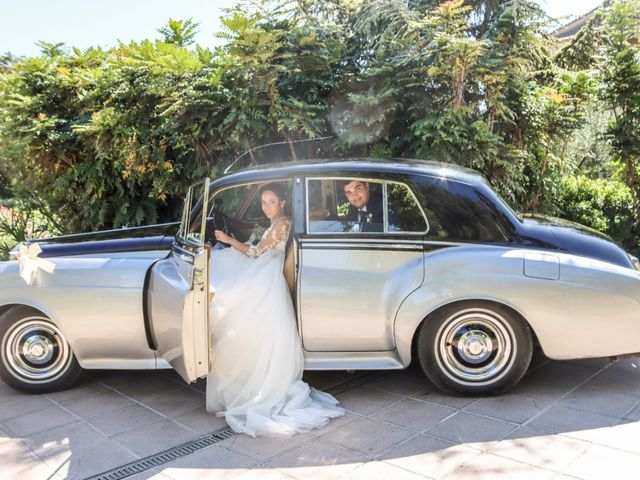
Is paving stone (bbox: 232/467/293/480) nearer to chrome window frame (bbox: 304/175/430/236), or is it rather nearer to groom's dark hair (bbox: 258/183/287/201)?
chrome window frame (bbox: 304/175/430/236)

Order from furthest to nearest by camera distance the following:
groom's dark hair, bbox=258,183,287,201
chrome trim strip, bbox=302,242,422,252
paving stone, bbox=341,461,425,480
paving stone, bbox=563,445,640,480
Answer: groom's dark hair, bbox=258,183,287,201
chrome trim strip, bbox=302,242,422,252
paving stone, bbox=341,461,425,480
paving stone, bbox=563,445,640,480

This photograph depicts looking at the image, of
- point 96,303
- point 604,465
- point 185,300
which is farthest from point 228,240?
point 604,465

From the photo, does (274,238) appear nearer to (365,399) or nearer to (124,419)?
(365,399)

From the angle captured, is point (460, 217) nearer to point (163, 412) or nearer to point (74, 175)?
point (163, 412)

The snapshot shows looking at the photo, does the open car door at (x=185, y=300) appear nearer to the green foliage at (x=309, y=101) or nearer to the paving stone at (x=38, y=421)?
the paving stone at (x=38, y=421)

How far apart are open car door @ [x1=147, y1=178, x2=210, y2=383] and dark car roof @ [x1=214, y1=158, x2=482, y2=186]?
465mm

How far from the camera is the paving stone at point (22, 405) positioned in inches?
167

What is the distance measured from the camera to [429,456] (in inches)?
→ 131

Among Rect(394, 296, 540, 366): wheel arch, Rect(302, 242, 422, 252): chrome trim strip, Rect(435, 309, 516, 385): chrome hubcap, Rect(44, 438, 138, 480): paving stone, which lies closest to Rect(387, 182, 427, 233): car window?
Rect(302, 242, 422, 252): chrome trim strip

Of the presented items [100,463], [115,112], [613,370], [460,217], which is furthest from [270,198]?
[115,112]

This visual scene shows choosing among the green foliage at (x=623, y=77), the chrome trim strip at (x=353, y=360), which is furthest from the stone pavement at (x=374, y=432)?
the green foliage at (x=623, y=77)

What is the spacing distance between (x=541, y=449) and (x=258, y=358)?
199 cm

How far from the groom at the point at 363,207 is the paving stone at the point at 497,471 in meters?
1.77

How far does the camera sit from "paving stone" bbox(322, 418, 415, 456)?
3.49m
